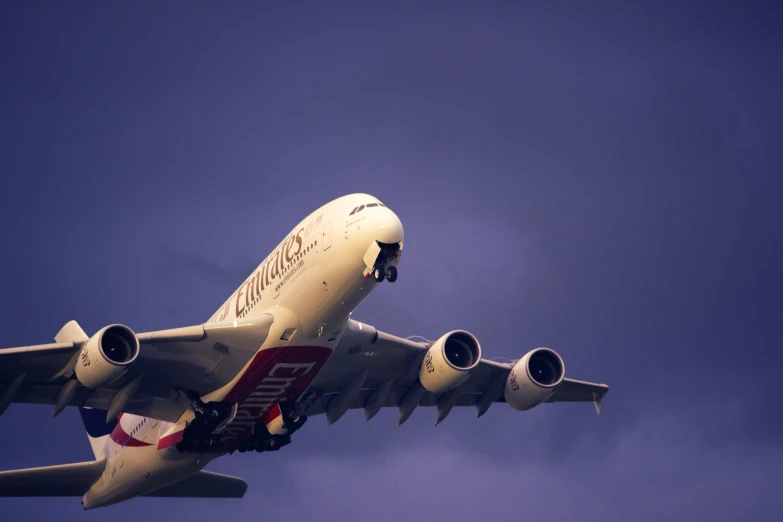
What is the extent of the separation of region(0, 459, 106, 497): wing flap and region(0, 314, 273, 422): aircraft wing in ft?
14.1

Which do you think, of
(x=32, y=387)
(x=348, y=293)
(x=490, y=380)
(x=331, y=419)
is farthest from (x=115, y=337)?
(x=490, y=380)

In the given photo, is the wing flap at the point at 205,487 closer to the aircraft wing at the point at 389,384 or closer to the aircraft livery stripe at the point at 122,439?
the aircraft livery stripe at the point at 122,439

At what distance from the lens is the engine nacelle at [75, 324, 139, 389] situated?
37781 millimetres

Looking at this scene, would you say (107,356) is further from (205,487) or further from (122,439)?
(205,487)

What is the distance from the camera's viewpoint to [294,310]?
1591 inches

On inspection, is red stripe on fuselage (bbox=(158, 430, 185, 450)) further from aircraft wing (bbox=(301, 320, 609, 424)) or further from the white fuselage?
aircraft wing (bbox=(301, 320, 609, 424))

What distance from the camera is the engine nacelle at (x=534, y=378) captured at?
151ft

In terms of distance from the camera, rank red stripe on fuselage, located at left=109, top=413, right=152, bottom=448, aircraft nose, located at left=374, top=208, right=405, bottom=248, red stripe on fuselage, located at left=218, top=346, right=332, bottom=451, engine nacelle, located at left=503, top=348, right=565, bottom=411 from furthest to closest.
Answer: red stripe on fuselage, located at left=109, top=413, right=152, bottom=448
engine nacelle, located at left=503, top=348, right=565, bottom=411
red stripe on fuselage, located at left=218, top=346, right=332, bottom=451
aircraft nose, located at left=374, top=208, right=405, bottom=248

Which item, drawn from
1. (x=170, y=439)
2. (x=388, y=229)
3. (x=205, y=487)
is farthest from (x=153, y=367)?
(x=388, y=229)

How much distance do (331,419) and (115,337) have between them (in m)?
11.6

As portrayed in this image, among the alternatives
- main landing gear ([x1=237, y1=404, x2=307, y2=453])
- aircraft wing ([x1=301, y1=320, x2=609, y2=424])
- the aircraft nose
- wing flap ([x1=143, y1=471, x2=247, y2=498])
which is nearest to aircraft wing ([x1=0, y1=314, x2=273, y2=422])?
main landing gear ([x1=237, y1=404, x2=307, y2=453])

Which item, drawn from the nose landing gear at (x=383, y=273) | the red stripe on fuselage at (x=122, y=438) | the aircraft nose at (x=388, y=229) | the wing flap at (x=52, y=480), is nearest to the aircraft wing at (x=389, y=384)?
the nose landing gear at (x=383, y=273)

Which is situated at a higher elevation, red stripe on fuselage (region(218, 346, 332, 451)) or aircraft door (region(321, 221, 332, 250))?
aircraft door (region(321, 221, 332, 250))

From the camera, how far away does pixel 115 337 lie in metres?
38.9
